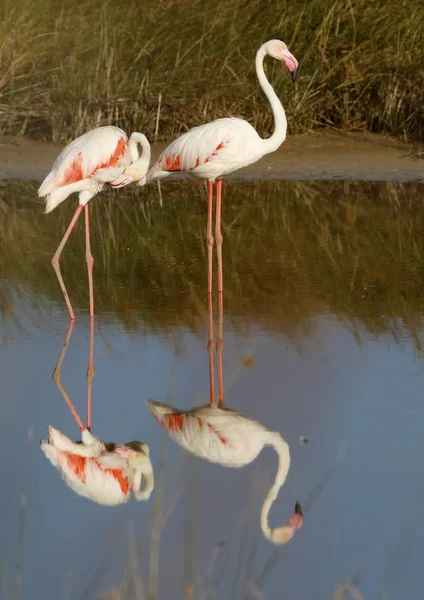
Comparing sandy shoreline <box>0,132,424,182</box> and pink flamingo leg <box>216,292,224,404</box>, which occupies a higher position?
sandy shoreline <box>0,132,424,182</box>

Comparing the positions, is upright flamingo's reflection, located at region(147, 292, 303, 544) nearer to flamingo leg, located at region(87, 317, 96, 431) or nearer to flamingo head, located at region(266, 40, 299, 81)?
flamingo leg, located at region(87, 317, 96, 431)

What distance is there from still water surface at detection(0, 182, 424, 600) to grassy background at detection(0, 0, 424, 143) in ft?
8.19

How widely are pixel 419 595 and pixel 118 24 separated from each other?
9159 millimetres

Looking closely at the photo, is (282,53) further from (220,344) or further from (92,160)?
(220,344)

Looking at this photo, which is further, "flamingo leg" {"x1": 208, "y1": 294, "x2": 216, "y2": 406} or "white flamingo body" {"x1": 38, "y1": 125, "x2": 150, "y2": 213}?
"white flamingo body" {"x1": 38, "y1": 125, "x2": 150, "y2": 213}

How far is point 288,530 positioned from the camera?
348 centimetres

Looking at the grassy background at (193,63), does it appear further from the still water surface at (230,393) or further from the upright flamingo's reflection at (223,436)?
the upright flamingo's reflection at (223,436)

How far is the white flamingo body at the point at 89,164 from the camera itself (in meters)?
6.55

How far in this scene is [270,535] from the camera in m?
3.46

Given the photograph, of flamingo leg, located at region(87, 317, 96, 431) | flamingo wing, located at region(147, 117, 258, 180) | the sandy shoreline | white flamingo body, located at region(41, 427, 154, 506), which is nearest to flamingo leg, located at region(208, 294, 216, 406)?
flamingo leg, located at region(87, 317, 96, 431)

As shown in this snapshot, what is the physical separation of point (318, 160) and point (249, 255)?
4.00 meters

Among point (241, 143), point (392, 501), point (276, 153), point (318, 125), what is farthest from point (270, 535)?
point (318, 125)

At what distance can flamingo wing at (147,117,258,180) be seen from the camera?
6.88m

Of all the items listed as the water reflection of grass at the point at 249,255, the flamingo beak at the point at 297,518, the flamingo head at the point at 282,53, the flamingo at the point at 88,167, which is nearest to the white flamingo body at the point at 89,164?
the flamingo at the point at 88,167
